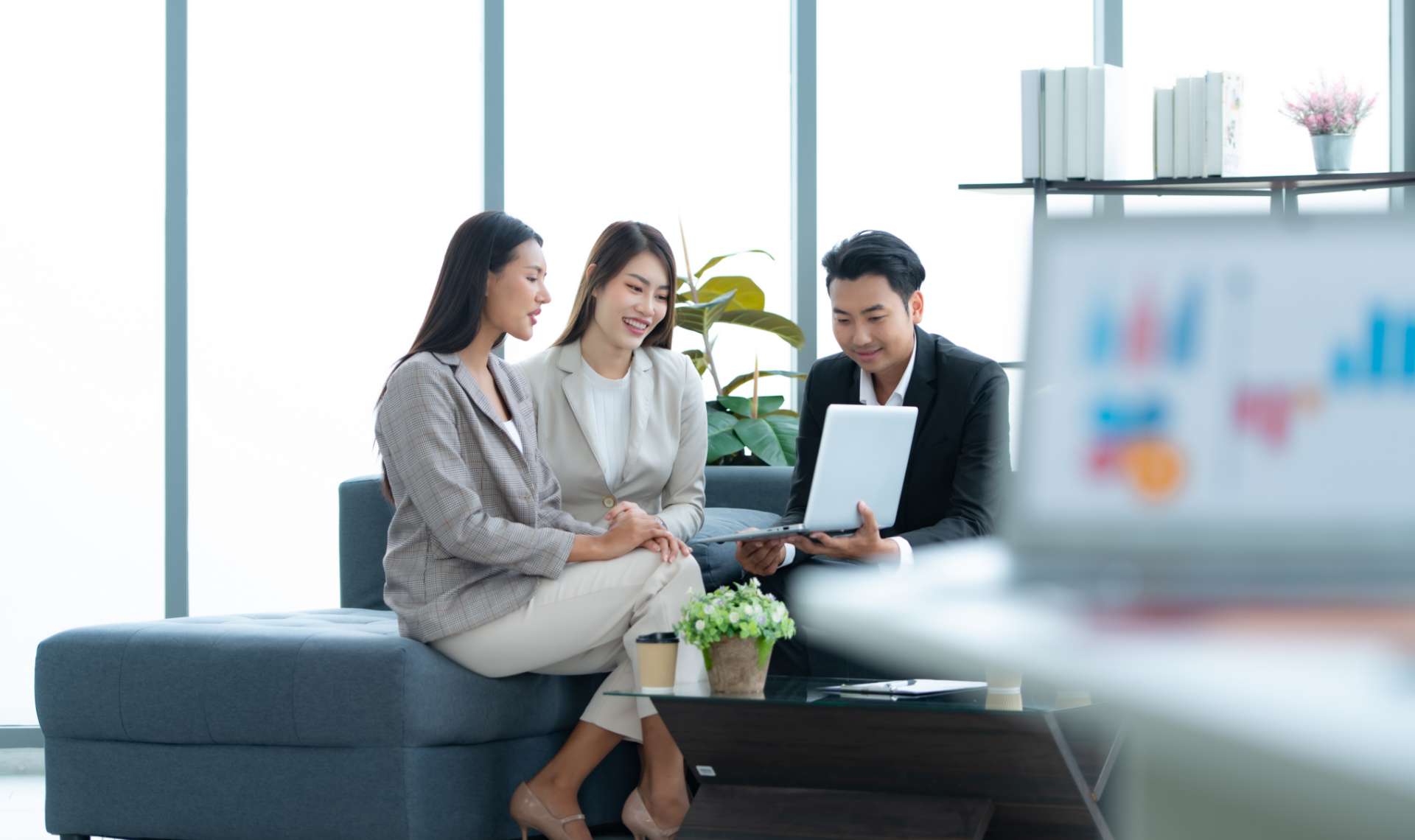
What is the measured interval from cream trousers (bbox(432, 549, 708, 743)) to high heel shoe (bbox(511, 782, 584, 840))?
172 millimetres

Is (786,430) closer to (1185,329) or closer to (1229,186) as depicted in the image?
(1229,186)

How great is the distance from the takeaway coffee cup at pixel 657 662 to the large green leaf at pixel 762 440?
4.64 feet

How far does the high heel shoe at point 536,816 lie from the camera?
253 centimetres

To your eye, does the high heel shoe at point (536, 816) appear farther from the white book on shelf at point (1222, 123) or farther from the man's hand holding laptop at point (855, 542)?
the white book on shelf at point (1222, 123)

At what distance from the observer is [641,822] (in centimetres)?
252

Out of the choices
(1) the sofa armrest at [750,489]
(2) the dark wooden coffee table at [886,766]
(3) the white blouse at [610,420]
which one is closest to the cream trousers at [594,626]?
(3) the white blouse at [610,420]

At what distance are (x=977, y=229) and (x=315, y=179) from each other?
1.98 m

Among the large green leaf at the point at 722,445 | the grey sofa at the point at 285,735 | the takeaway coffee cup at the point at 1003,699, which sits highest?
the large green leaf at the point at 722,445

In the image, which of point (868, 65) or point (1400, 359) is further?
point (868, 65)

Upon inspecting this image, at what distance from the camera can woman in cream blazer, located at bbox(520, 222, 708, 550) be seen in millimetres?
2934

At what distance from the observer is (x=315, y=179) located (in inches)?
166

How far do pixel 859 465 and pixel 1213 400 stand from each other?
1.90 meters

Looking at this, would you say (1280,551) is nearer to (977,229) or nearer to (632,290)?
(632,290)

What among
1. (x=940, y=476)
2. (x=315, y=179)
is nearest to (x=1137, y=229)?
(x=940, y=476)
